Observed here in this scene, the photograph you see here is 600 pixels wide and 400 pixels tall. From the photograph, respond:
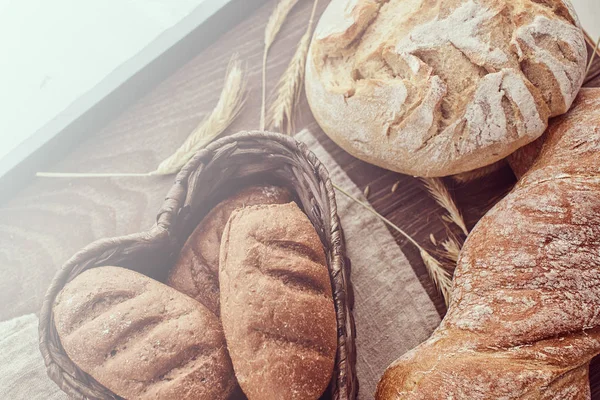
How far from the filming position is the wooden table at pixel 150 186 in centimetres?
149

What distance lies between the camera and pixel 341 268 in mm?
1122

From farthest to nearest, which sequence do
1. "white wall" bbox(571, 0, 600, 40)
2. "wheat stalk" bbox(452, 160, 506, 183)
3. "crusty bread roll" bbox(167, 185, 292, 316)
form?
"white wall" bbox(571, 0, 600, 40) → "wheat stalk" bbox(452, 160, 506, 183) → "crusty bread roll" bbox(167, 185, 292, 316)

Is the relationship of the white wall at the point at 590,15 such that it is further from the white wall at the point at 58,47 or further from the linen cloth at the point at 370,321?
the linen cloth at the point at 370,321

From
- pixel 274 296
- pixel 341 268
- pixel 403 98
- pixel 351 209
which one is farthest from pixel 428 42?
pixel 274 296

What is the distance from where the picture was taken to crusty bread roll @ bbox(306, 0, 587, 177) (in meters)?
1.25

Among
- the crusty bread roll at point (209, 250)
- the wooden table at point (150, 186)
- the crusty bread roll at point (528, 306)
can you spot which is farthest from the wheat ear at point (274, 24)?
the crusty bread roll at point (528, 306)

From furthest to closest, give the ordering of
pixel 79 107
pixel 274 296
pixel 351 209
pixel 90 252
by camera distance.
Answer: pixel 79 107
pixel 351 209
pixel 90 252
pixel 274 296

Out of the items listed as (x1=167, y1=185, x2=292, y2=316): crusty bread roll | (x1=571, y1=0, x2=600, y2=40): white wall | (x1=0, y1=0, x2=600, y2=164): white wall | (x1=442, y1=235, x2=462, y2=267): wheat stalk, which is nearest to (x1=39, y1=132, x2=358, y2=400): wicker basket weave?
(x1=167, y1=185, x2=292, y2=316): crusty bread roll

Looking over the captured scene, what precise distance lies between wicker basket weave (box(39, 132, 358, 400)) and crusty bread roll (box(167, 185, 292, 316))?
0.04 meters

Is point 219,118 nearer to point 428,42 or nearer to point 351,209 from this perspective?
point 351,209

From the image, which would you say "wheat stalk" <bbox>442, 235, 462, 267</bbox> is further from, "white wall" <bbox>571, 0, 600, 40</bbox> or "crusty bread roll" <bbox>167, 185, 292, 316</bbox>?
"white wall" <bbox>571, 0, 600, 40</bbox>

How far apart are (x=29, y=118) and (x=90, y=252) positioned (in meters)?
0.77

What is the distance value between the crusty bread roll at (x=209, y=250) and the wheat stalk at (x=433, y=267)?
0.80ft

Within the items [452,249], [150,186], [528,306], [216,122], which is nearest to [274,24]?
[216,122]
